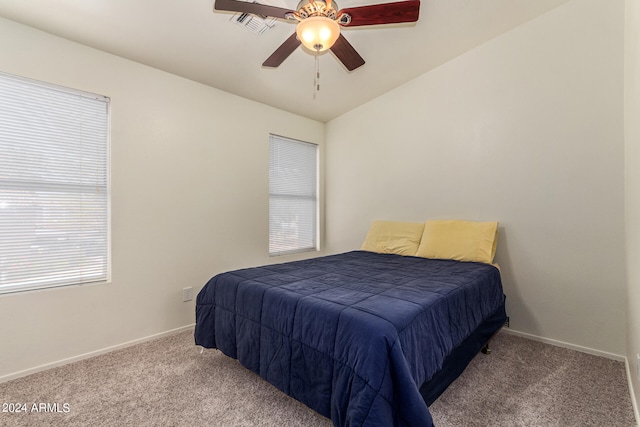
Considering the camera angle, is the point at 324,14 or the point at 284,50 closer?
the point at 324,14

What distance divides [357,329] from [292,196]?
276 cm

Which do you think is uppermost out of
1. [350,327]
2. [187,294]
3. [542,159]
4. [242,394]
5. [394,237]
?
[542,159]

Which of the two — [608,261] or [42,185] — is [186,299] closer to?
[42,185]

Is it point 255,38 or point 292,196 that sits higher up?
point 255,38

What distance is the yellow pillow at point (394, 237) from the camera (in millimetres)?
3133

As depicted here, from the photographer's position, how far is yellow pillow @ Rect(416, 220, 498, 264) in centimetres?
258

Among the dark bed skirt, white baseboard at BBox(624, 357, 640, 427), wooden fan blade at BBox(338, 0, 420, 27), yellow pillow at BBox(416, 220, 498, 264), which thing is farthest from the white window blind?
white baseboard at BBox(624, 357, 640, 427)

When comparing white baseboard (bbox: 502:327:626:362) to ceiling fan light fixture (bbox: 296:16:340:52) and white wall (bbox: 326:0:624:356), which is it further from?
ceiling fan light fixture (bbox: 296:16:340:52)

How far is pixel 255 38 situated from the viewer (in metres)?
2.35

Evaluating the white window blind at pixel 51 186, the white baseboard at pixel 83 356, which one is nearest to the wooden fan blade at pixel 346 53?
the white window blind at pixel 51 186

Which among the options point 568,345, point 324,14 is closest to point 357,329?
point 324,14

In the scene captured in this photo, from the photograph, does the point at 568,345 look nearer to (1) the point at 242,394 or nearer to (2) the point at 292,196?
(1) the point at 242,394

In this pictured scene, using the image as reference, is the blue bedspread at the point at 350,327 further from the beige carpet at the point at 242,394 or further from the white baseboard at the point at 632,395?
the white baseboard at the point at 632,395

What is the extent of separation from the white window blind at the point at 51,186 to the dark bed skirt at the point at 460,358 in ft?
8.23
